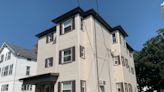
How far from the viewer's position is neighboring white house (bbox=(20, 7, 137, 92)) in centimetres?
1777

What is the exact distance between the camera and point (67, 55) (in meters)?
19.0

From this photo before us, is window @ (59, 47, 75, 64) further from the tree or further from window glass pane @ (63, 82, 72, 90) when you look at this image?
the tree

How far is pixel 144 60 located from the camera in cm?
3634

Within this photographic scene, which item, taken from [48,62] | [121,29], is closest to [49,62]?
[48,62]

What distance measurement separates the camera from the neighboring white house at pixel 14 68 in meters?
32.1

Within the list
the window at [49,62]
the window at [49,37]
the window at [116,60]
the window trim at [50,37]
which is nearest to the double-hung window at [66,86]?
the window at [49,62]

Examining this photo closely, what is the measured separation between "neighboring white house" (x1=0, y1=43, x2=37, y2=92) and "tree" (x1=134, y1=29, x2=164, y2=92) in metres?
21.6

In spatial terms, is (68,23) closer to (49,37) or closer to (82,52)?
(82,52)

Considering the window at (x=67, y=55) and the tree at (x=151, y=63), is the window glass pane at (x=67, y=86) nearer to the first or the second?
the window at (x=67, y=55)

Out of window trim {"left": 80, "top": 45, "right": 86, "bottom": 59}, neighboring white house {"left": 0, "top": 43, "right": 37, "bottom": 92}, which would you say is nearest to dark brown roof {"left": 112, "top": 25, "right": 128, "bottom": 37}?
window trim {"left": 80, "top": 45, "right": 86, "bottom": 59}

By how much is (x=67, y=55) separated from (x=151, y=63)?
2233cm

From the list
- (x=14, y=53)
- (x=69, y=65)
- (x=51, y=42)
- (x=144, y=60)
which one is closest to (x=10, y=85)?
(x=14, y=53)

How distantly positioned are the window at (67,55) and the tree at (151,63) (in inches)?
852

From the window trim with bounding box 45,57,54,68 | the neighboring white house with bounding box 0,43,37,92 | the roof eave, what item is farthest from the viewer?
the neighboring white house with bounding box 0,43,37,92
